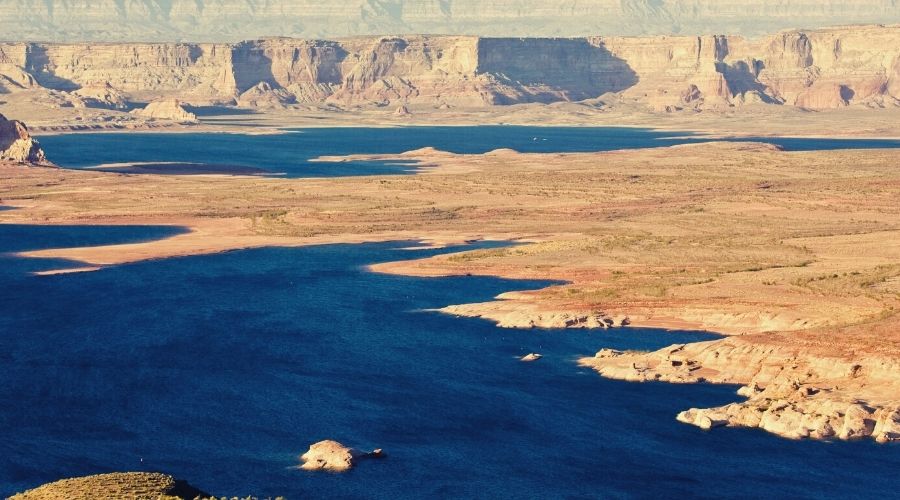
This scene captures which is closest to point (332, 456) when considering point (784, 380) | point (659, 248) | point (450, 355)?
point (450, 355)

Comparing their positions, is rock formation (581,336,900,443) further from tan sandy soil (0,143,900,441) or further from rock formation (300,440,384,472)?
rock formation (300,440,384,472)

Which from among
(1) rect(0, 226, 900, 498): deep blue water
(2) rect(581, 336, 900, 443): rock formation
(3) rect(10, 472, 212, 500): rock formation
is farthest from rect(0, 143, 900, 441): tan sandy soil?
(3) rect(10, 472, 212, 500): rock formation

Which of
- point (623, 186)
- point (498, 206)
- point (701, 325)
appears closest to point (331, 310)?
point (701, 325)

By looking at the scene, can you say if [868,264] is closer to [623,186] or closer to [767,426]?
[767,426]

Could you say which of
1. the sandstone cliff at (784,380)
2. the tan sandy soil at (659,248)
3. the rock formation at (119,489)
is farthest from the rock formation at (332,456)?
the tan sandy soil at (659,248)

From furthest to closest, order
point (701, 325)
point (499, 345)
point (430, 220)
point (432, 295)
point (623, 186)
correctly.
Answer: point (623, 186), point (430, 220), point (432, 295), point (701, 325), point (499, 345)

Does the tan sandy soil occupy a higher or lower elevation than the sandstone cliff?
lower
